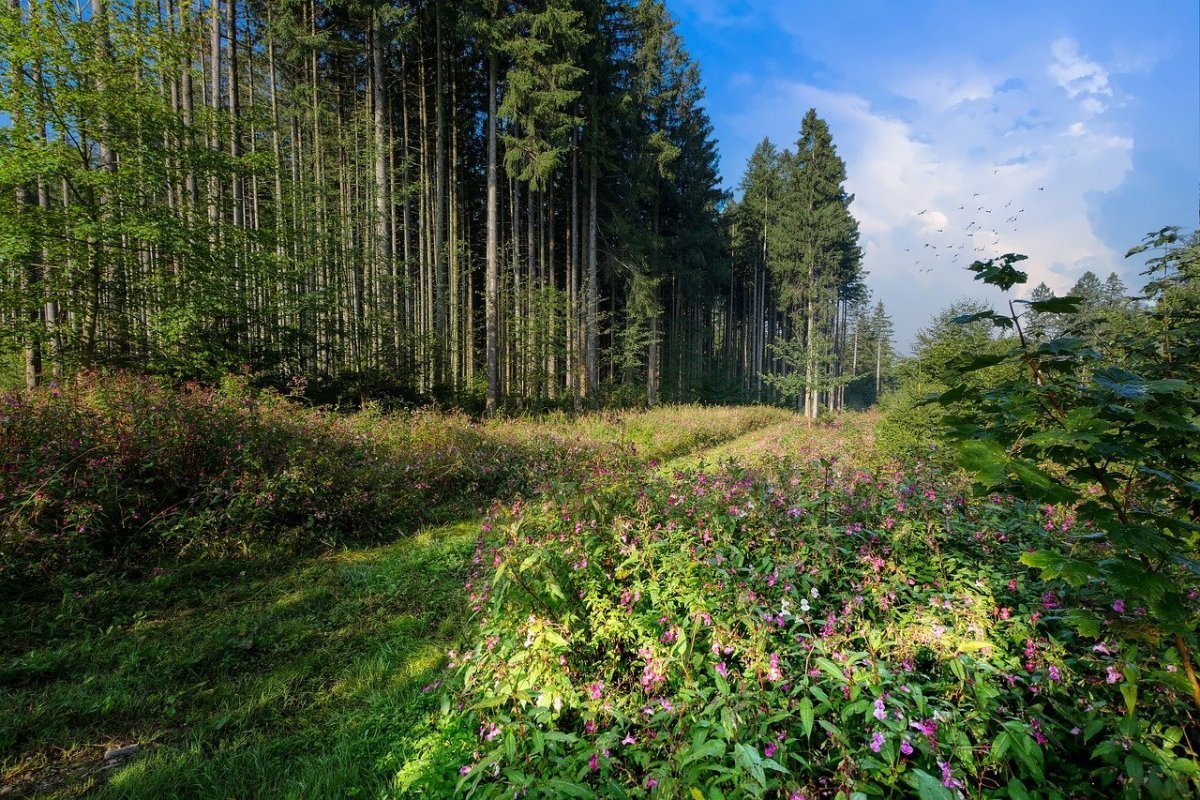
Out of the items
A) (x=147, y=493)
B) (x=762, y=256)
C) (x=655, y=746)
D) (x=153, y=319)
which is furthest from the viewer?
(x=762, y=256)

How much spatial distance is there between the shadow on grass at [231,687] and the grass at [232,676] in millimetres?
10

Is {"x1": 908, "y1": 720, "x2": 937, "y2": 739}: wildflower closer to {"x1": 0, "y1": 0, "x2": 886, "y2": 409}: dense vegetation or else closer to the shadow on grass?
the shadow on grass

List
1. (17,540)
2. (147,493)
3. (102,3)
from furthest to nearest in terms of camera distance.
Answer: (102,3), (147,493), (17,540)

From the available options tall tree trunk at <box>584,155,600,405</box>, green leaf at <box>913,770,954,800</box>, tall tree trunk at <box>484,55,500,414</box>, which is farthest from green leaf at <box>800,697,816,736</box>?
tall tree trunk at <box>584,155,600,405</box>

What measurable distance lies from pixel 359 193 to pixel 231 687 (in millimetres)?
16995

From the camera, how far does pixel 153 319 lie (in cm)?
799

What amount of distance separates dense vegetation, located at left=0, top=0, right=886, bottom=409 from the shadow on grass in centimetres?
632

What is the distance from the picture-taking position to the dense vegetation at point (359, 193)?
7121 mm

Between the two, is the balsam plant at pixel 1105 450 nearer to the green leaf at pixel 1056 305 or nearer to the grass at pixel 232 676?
the green leaf at pixel 1056 305

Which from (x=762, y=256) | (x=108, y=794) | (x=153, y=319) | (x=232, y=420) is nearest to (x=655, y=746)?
(x=108, y=794)

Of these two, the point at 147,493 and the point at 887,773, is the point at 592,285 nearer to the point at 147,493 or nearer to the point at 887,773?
the point at 147,493

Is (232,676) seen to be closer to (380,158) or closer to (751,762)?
(751,762)

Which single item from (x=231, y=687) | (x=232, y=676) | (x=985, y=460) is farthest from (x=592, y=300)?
(x=985, y=460)

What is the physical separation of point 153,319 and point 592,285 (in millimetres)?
12847
